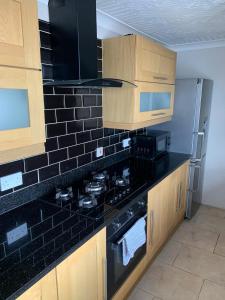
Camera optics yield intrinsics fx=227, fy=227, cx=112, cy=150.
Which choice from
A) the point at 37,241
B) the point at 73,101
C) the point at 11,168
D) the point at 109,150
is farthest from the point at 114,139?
the point at 37,241

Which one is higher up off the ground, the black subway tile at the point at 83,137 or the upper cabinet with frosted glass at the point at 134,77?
the upper cabinet with frosted glass at the point at 134,77

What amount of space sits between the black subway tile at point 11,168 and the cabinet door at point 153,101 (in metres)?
1.00

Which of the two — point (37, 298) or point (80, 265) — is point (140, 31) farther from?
point (37, 298)

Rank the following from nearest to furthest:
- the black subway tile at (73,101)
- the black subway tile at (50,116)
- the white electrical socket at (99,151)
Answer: the black subway tile at (50,116)
the black subway tile at (73,101)
the white electrical socket at (99,151)

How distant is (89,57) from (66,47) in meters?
0.15

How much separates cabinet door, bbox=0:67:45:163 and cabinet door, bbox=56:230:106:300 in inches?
22.5

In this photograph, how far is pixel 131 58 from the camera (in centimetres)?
180

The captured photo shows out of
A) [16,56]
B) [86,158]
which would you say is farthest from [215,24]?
[16,56]

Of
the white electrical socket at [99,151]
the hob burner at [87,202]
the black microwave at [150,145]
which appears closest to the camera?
the hob burner at [87,202]

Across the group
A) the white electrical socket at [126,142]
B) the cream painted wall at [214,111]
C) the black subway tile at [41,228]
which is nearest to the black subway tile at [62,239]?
the black subway tile at [41,228]

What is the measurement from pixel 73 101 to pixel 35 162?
1.85ft

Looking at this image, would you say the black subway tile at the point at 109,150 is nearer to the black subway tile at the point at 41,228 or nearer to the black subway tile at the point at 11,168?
the black subway tile at the point at 11,168

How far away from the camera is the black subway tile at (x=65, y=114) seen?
1.68m

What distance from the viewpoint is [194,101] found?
2.51 m
